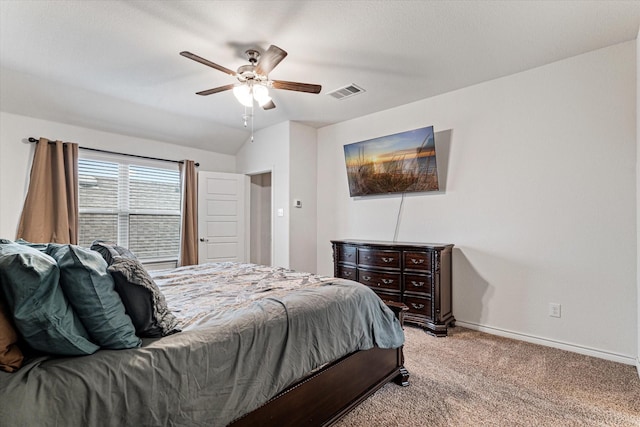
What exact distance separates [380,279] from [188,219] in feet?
9.99

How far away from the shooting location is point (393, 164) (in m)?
3.94

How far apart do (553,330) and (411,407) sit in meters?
1.88

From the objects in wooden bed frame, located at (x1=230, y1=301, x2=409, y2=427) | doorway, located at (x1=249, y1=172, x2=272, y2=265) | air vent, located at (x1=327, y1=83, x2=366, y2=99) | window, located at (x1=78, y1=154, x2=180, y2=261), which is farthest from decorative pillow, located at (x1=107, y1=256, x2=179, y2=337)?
doorway, located at (x1=249, y1=172, x2=272, y2=265)

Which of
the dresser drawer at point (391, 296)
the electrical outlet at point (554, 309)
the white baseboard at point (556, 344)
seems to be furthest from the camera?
the dresser drawer at point (391, 296)

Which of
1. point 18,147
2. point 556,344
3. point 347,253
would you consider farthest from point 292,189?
point 556,344

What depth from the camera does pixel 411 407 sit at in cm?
198

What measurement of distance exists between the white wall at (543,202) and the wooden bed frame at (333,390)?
163cm

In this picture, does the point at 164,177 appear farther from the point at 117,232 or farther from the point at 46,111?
the point at 46,111

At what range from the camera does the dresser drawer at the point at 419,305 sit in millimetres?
3322

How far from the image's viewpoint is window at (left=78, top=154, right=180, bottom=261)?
4.23m

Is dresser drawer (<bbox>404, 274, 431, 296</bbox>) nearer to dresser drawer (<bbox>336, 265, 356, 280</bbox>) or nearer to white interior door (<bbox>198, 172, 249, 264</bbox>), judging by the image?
dresser drawer (<bbox>336, 265, 356, 280</bbox>)

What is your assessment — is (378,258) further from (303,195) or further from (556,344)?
(556,344)

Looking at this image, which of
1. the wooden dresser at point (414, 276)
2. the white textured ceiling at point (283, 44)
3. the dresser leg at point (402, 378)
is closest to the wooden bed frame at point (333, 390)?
the dresser leg at point (402, 378)

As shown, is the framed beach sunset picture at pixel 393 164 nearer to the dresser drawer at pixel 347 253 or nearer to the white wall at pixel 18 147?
the dresser drawer at pixel 347 253
